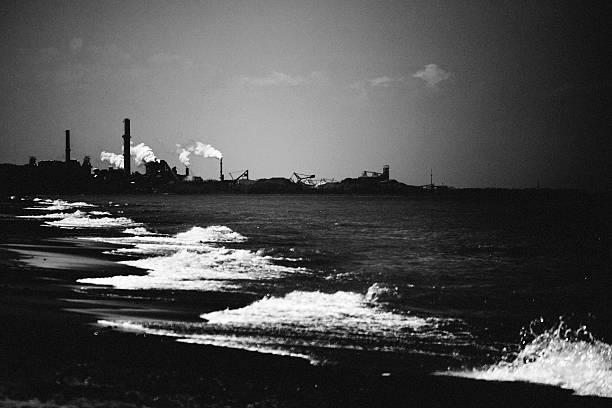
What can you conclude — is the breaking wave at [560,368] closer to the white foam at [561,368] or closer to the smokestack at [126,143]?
the white foam at [561,368]

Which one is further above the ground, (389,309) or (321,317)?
(321,317)

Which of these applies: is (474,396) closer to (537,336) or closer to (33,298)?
(537,336)

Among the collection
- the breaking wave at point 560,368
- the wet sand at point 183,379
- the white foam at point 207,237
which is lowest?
the white foam at point 207,237

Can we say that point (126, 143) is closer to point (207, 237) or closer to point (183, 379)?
point (207, 237)

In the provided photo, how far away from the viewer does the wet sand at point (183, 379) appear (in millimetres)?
5234

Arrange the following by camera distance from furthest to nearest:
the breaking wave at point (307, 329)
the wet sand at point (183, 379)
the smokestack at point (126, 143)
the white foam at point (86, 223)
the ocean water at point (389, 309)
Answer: the smokestack at point (126, 143) → the white foam at point (86, 223) → the breaking wave at point (307, 329) → the ocean water at point (389, 309) → the wet sand at point (183, 379)

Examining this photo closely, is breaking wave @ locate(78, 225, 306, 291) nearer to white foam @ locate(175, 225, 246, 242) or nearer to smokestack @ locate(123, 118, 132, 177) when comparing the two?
white foam @ locate(175, 225, 246, 242)

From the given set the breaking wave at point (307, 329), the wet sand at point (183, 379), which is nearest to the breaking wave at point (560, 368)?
the wet sand at point (183, 379)

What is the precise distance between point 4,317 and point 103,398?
5016 mm

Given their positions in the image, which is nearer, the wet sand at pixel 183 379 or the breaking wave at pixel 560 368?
the wet sand at pixel 183 379

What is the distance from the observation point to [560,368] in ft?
24.8

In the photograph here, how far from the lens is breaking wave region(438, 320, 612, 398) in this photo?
6.90 meters

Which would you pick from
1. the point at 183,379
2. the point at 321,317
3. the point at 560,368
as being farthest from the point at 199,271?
the point at 560,368

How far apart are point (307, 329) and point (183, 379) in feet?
11.5
